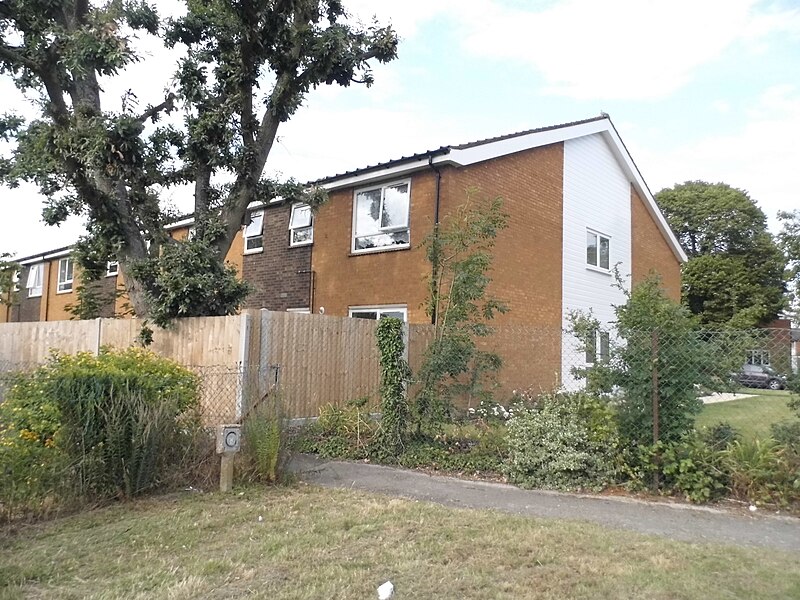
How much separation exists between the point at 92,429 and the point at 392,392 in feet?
11.8

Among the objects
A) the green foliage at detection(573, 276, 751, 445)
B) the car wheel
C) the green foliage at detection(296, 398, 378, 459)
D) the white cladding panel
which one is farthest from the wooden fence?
the white cladding panel

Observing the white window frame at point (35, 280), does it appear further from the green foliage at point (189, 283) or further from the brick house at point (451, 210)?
the green foliage at point (189, 283)

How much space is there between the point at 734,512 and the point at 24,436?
21.7 feet

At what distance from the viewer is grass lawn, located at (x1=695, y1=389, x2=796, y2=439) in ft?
21.1

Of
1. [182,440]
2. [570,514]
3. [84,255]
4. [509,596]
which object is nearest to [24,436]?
[182,440]

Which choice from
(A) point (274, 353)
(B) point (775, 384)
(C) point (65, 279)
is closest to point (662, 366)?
(B) point (775, 384)

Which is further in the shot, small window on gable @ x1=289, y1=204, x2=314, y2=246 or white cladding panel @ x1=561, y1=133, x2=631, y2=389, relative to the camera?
white cladding panel @ x1=561, y1=133, x2=631, y2=389

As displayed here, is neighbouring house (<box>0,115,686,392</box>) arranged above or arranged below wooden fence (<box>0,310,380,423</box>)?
Answer: above

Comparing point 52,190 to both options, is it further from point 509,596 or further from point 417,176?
point 509,596

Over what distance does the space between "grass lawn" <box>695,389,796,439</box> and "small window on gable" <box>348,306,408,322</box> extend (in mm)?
6435

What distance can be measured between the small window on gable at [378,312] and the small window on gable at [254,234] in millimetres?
4131

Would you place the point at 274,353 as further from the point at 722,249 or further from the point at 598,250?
the point at 722,249

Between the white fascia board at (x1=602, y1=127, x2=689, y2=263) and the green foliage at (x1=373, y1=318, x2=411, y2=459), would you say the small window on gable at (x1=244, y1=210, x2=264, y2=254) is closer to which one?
the green foliage at (x1=373, y1=318, x2=411, y2=459)

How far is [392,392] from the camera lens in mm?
8352
